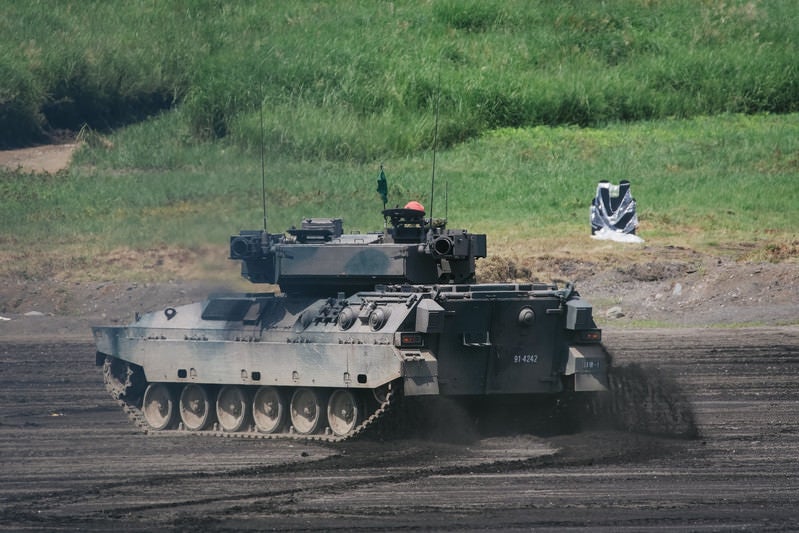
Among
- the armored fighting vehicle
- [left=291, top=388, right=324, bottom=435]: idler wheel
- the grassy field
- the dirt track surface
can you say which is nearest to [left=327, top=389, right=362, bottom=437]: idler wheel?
the armored fighting vehicle

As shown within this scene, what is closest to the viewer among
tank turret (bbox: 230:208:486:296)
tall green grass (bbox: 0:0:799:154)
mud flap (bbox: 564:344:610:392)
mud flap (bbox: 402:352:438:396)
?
mud flap (bbox: 402:352:438:396)

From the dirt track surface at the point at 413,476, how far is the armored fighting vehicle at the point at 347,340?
591 mm

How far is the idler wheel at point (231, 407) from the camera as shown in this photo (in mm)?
19953

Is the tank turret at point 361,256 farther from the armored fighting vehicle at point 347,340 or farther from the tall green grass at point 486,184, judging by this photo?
the tall green grass at point 486,184

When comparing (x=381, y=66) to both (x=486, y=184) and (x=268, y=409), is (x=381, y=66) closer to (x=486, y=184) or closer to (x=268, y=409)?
(x=486, y=184)

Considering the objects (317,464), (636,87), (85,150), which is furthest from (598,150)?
(317,464)

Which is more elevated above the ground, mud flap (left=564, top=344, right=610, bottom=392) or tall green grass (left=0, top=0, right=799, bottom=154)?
tall green grass (left=0, top=0, right=799, bottom=154)

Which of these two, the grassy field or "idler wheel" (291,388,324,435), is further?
the grassy field

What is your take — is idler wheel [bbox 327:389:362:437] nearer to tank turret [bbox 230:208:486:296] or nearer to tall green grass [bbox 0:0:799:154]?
tank turret [bbox 230:208:486:296]

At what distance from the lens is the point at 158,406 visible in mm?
21016

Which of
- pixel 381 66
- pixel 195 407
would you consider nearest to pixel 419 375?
pixel 195 407

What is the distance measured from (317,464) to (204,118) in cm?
1975

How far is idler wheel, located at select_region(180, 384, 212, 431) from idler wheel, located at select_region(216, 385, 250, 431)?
0.54ft

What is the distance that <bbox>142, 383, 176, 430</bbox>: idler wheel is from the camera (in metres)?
20.8
